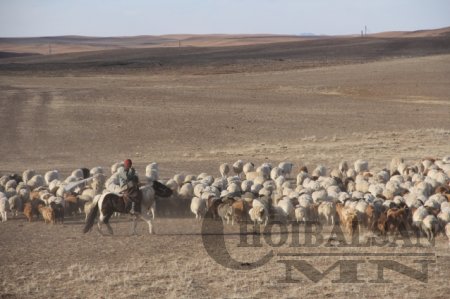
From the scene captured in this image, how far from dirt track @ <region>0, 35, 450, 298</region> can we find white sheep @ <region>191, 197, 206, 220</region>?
210mm

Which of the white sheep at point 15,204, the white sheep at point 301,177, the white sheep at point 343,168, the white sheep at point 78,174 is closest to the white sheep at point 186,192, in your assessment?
the white sheep at point 301,177

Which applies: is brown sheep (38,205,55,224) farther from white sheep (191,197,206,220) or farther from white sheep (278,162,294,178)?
white sheep (278,162,294,178)

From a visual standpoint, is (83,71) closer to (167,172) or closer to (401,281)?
(167,172)

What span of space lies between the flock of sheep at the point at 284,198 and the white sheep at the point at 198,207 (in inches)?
0.9

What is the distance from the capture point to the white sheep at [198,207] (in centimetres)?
1498

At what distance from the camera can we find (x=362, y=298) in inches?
400

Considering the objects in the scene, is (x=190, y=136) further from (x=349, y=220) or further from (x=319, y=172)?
(x=349, y=220)

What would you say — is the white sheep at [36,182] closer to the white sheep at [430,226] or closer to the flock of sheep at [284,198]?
the flock of sheep at [284,198]

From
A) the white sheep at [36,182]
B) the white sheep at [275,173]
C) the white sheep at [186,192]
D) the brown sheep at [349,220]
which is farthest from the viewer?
the white sheep at [275,173]

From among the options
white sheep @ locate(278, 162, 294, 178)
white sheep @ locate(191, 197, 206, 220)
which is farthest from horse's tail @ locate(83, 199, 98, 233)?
white sheep @ locate(278, 162, 294, 178)

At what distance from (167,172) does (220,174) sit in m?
1.60

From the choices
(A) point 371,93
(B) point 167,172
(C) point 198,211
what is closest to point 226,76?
(A) point 371,93

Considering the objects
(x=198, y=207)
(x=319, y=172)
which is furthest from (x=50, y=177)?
(x=319, y=172)

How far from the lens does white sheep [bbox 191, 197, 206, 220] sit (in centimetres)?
1498
